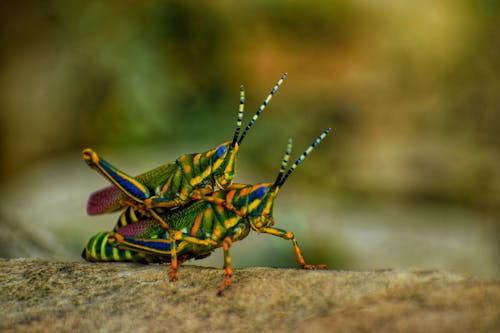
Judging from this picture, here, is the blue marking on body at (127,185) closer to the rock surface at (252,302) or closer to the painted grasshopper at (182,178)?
the painted grasshopper at (182,178)

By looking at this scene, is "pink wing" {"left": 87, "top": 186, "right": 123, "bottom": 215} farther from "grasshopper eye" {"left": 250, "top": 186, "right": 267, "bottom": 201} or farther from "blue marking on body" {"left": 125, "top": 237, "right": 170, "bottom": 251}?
"grasshopper eye" {"left": 250, "top": 186, "right": 267, "bottom": 201}

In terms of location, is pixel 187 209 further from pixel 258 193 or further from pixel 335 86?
pixel 335 86

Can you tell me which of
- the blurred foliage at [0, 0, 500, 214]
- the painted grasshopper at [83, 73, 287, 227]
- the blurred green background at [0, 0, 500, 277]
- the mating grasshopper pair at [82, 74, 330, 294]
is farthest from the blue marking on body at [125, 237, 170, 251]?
the blurred foliage at [0, 0, 500, 214]

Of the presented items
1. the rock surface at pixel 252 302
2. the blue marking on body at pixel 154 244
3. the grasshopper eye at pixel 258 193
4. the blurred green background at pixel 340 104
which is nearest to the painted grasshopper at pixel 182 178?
the blue marking on body at pixel 154 244

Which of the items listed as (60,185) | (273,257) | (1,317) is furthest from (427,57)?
(1,317)

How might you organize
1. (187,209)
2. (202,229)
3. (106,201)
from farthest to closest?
1. (106,201)
2. (187,209)
3. (202,229)

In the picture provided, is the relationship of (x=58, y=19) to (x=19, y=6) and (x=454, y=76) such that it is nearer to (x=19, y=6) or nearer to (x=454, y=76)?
(x=19, y=6)

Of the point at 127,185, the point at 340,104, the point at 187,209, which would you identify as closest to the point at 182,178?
the point at 187,209
